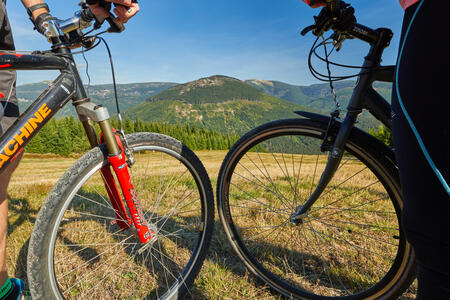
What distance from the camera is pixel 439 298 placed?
774mm

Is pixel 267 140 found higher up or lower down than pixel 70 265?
higher up

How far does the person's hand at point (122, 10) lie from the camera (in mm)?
1651

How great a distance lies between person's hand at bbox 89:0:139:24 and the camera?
1651 mm

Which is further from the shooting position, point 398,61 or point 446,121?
point 398,61

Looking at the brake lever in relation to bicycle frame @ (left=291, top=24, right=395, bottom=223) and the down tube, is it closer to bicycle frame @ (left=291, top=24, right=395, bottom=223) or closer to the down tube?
bicycle frame @ (left=291, top=24, right=395, bottom=223)

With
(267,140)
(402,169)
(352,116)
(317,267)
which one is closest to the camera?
(402,169)

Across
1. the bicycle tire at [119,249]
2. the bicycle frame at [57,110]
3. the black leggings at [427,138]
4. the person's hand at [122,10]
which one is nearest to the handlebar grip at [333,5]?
the black leggings at [427,138]

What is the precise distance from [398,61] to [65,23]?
208cm

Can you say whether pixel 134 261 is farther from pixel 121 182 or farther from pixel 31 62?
pixel 31 62

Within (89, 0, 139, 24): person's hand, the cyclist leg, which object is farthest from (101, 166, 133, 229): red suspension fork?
(89, 0, 139, 24): person's hand

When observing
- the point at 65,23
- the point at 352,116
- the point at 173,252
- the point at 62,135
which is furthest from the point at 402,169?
the point at 62,135

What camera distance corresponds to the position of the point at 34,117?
1.51m

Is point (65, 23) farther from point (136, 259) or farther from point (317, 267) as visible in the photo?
point (317, 267)

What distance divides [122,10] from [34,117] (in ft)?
3.15
